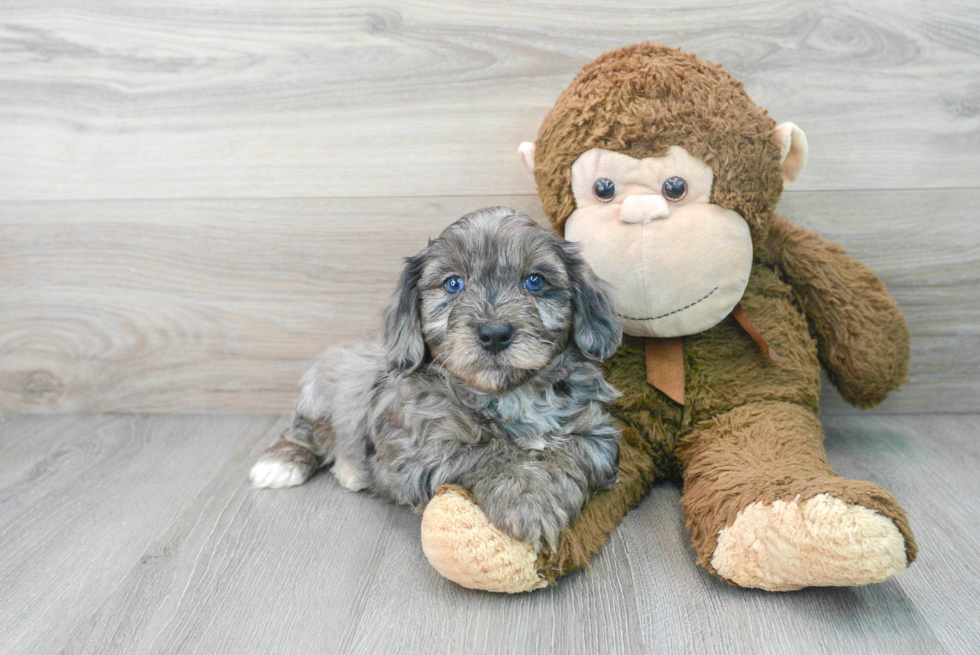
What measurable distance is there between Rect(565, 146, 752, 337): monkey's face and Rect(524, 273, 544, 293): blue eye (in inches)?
6.8

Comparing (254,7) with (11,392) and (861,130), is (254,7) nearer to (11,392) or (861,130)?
(11,392)

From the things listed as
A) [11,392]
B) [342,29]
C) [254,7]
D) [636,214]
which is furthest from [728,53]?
[11,392]

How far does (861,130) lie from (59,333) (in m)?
2.73

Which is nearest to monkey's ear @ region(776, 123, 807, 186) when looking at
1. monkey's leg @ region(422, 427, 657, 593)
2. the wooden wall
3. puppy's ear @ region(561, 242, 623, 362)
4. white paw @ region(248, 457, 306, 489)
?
the wooden wall

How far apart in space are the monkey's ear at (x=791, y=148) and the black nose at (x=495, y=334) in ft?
2.85

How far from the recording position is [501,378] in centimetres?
146

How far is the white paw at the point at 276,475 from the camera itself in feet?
6.57

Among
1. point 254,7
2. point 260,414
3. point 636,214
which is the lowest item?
point 260,414

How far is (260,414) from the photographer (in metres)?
2.55

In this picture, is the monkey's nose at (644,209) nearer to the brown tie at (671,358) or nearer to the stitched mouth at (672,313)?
the stitched mouth at (672,313)

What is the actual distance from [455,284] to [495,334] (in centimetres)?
21

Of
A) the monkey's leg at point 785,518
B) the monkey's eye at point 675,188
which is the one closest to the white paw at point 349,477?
the monkey's leg at point 785,518

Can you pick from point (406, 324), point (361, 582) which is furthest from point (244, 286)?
point (361, 582)

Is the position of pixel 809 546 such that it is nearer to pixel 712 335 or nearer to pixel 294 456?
pixel 712 335
